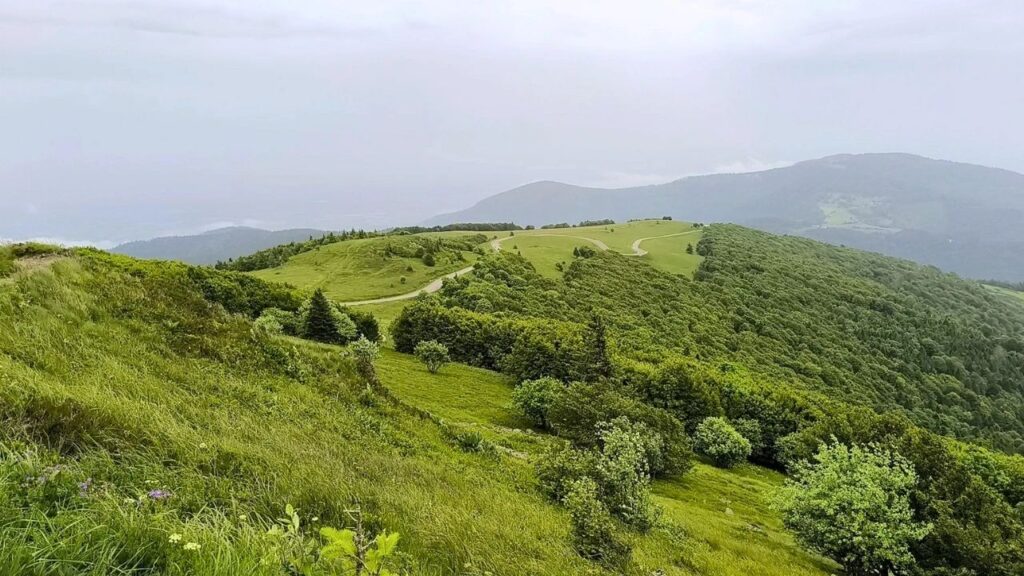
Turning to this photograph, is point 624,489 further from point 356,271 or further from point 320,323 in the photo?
point 356,271

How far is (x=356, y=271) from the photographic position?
81.3m

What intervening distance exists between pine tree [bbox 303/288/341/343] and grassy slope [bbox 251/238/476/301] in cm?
2551

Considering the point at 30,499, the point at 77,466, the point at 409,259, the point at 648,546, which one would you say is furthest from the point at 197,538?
the point at 409,259

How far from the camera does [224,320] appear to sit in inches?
586

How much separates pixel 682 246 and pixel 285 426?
144 m

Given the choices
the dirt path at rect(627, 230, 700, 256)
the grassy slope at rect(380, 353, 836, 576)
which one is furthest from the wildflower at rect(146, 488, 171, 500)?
the dirt path at rect(627, 230, 700, 256)

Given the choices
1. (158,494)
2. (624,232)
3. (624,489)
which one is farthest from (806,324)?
(158,494)

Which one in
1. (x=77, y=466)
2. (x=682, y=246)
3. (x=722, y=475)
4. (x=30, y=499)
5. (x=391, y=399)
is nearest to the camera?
(x=30, y=499)

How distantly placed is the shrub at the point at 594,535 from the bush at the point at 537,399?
86.7ft

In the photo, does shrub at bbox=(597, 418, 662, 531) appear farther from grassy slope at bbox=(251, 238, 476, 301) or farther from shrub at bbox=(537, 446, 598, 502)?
grassy slope at bbox=(251, 238, 476, 301)

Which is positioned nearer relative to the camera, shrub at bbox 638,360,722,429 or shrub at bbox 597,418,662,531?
shrub at bbox 597,418,662,531

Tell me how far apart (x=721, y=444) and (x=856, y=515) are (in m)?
22.7

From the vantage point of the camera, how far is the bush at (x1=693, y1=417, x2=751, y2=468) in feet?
140

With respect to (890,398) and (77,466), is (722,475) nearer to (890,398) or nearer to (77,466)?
(77,466)
